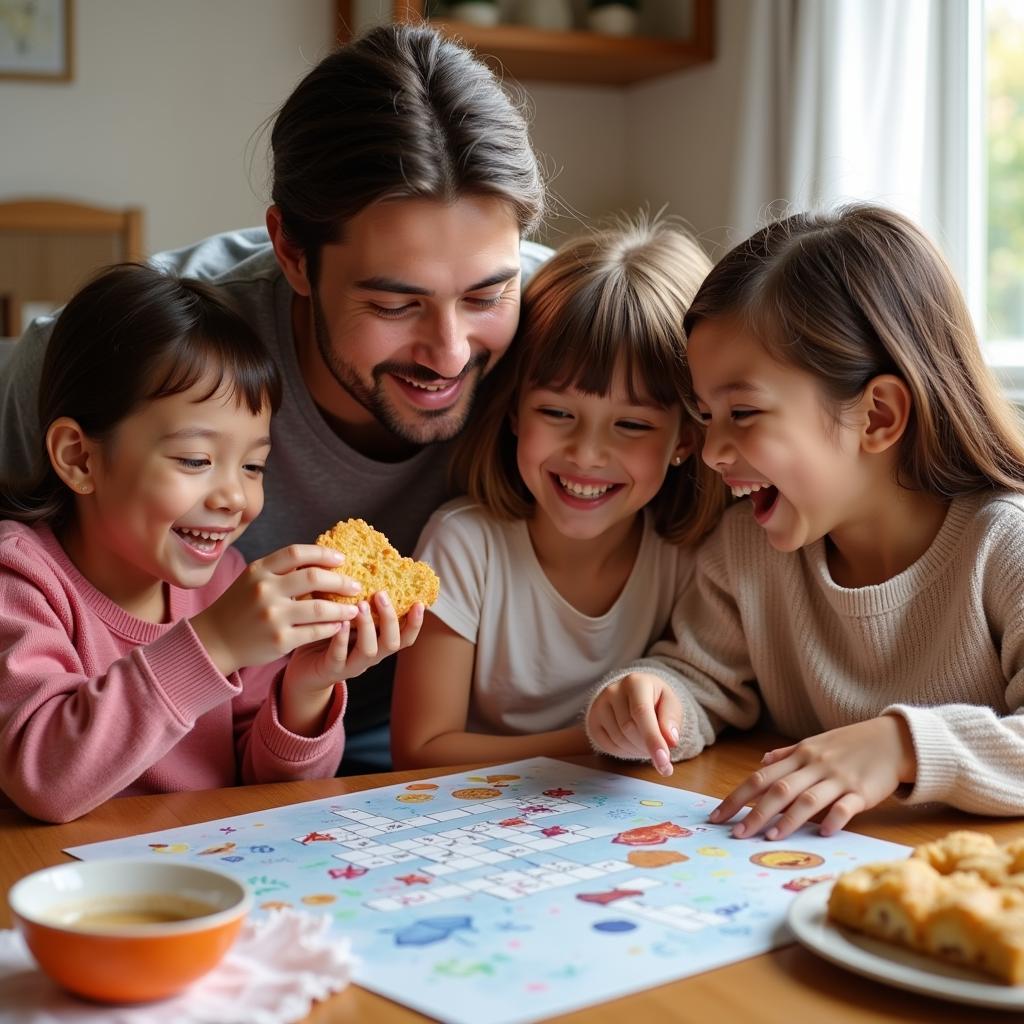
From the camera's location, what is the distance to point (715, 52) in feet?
10.5

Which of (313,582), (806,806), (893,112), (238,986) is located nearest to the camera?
(238,986)

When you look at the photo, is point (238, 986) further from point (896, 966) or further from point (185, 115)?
point (185, 115)

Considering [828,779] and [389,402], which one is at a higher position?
[389,402]

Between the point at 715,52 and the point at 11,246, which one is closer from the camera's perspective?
the point at 715,52

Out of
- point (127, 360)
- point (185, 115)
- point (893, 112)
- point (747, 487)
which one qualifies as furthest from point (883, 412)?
point (185, 115)

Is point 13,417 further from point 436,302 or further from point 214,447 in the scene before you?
point 436,302

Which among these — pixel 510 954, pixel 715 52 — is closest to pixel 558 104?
pixel 715 52

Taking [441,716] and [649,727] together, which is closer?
[649,727]

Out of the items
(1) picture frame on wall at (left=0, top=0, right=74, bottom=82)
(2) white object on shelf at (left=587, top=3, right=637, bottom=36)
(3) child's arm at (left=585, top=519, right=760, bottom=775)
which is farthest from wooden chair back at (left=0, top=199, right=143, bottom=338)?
(3) child's arm at (left=585, top=519, right=760, bottom=775)

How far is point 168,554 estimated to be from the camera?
1.48 meters

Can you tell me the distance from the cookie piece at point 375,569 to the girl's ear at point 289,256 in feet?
1.53

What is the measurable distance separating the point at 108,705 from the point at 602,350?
0.71 meters

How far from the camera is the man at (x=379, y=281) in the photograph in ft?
5.08

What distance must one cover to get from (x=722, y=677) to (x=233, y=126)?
2488 mm
